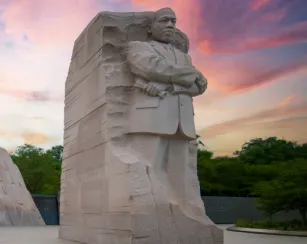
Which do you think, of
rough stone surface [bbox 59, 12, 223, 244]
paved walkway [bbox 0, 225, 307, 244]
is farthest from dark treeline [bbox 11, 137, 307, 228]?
rough stone surface [bbox 59, 12, 223, 244]

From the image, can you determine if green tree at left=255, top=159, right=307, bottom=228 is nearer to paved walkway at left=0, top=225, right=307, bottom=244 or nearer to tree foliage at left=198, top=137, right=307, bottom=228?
tree foliage at left=198, top=137, right=307, bottom=228

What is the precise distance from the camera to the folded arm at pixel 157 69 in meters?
6.88

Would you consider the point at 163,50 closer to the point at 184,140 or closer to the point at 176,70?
the point at 176,70

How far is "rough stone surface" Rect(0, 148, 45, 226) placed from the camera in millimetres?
15102

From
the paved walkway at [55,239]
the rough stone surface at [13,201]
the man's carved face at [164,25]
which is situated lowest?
the paved walkway at [55,239]

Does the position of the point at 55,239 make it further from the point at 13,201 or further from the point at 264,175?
the point at 264,175

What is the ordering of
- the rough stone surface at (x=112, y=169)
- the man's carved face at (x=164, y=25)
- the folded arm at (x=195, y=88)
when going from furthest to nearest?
the man's carved face at (x=164, y=25) → the folded arm at (x=195, y=88) → the rough stone surface at (x=112, y=169)

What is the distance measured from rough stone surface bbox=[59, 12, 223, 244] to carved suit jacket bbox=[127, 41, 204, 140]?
0.27m

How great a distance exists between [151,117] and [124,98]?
652 millimetres

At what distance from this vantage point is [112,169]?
6875 millimetres

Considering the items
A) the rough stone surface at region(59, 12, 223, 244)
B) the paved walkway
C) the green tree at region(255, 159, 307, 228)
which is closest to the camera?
the rough stone surface at region(59, 12, 223, 244)

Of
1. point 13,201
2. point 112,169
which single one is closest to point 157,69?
point 112,169

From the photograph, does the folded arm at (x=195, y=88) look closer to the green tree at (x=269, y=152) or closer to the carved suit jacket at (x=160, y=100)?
the carved suit jacket at (x=160, y=100)

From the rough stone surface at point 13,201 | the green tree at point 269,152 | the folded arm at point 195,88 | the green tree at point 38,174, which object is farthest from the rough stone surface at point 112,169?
the green tree at point 269,152
